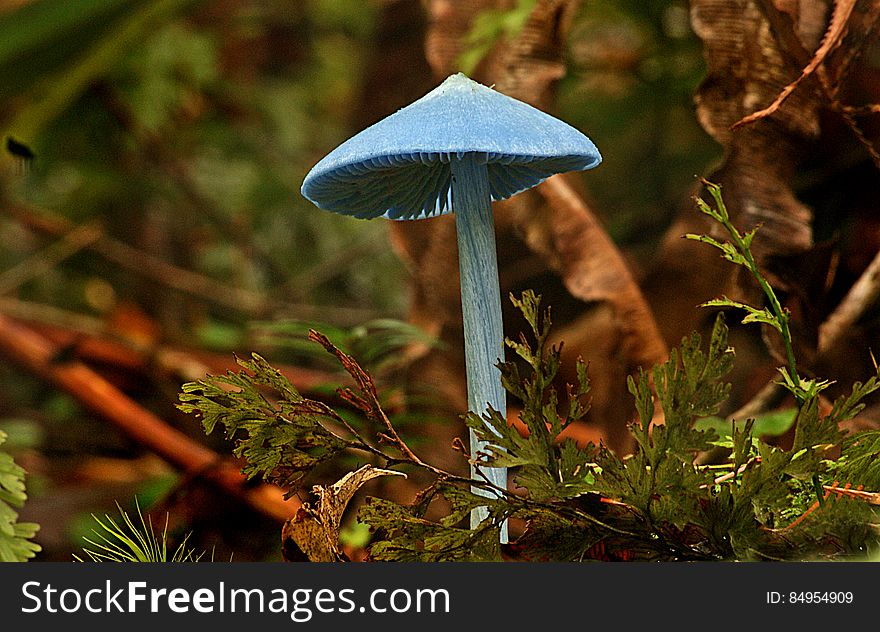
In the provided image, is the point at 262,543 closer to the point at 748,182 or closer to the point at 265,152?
the point at 748,182

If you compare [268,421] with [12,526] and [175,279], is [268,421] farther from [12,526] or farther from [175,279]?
[175,279]

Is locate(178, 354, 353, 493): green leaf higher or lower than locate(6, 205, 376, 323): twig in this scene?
lower

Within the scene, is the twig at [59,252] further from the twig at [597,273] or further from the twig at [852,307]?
the twig at [852,307]

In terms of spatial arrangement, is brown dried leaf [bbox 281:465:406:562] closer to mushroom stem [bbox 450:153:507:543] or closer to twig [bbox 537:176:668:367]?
mushroom stem [bbox 450:153:507:543]

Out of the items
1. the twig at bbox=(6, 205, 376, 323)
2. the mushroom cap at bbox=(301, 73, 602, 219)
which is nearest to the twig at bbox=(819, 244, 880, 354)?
the mushroom cap at bbox=(301, 73, 602, 219)

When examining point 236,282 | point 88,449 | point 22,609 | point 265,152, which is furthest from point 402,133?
point 265,152

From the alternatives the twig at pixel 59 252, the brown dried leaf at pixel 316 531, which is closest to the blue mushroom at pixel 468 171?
the brown dried leaf at pixel 316 531

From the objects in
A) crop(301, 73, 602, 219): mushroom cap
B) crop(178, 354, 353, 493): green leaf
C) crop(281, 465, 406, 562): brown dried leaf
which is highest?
crop(301, 73, 602, 219): mushroom cap
